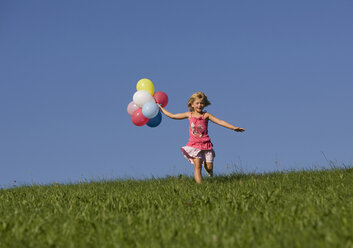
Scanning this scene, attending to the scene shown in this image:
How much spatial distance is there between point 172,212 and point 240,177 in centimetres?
548

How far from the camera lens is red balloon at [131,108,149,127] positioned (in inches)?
387

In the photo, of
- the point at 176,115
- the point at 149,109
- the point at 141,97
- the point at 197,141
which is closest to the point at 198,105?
the point at 176,115

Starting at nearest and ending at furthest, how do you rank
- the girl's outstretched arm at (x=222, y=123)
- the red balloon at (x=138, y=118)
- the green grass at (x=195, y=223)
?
the green grass at (x=195, y=223), the girl's outstretched arm at (x=222, y=123), the red balloon at (x=138, y=118)

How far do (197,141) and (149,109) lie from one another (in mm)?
1298

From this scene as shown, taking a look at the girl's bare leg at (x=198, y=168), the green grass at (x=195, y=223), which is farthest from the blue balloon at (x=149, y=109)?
the green grass at (x=195, y=223)

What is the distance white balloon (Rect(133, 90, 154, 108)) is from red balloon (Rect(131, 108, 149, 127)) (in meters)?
0.19

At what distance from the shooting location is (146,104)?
956cm

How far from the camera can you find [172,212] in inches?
229

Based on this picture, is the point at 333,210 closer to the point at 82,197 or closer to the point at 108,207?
the point at 108,207

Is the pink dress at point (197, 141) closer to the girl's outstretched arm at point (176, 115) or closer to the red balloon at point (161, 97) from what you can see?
the girl's outstretched arm at point (176, 115)

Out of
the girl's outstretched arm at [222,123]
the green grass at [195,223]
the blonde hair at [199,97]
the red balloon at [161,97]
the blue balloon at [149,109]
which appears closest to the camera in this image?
the green grass at [195,223]

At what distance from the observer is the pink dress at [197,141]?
376 inches

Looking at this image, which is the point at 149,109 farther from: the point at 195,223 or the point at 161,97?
the point at 195,223

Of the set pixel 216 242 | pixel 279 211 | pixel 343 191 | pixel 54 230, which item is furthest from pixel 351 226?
pixel 54 230
